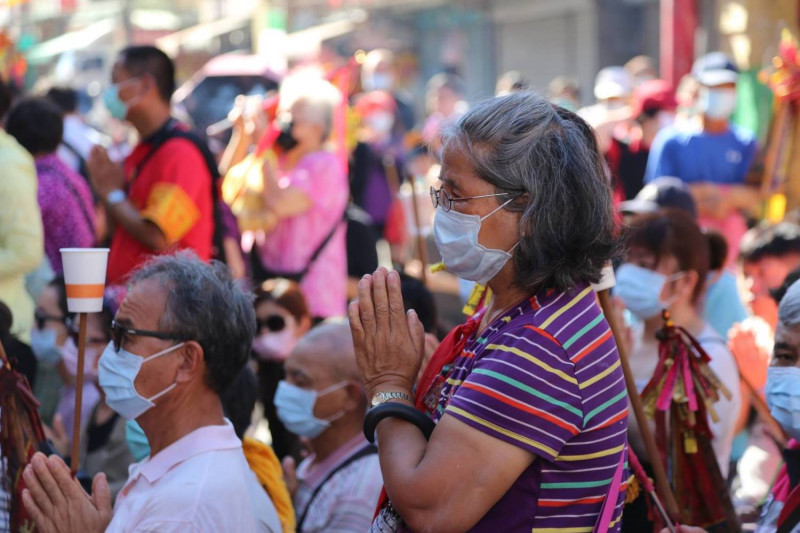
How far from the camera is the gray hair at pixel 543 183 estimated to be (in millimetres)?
2201

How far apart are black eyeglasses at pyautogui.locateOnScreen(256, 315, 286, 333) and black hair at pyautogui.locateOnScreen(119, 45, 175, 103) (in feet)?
3.80

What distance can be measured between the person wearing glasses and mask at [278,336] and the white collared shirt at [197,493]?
2331 mm

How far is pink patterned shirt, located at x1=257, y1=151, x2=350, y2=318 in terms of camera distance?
19.9 feet

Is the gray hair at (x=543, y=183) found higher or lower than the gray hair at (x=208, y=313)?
higher

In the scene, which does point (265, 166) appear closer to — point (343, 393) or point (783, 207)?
point (343, 393)

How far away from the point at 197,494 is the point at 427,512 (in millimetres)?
839

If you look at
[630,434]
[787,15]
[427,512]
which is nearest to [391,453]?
[427,512]

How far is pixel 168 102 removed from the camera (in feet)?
16.8

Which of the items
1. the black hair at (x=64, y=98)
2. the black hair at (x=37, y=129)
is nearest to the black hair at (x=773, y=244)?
the black hair at (x=37, y=129)

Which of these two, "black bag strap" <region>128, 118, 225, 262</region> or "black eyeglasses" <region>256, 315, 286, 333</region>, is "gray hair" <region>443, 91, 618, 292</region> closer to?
"black bag strap" <region>128, 118, 225, 262</region>

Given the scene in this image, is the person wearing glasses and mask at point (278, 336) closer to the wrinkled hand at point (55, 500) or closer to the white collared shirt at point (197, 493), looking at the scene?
the white collared shirt at point (197, 493)

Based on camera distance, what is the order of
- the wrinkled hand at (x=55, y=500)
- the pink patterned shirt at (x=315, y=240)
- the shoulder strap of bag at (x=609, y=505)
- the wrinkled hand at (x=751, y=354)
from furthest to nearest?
the pink patterned shirt at (x=315, y=240), the wrinkled hand at (x=751, y=354), the wrinkled hand at (x=55, y=500), the shoulder strap of bag at (x=609, y=505)

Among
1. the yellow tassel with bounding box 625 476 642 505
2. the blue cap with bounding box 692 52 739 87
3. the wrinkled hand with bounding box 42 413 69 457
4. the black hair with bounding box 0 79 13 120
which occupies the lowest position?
the wrinkled hand with bounding box 42 413 69 457

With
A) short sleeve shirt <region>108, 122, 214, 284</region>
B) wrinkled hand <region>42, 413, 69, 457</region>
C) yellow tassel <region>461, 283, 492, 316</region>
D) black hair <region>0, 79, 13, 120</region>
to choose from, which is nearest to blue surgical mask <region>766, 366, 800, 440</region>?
yellow tassel <region>461, 283, 492, 316</region>
